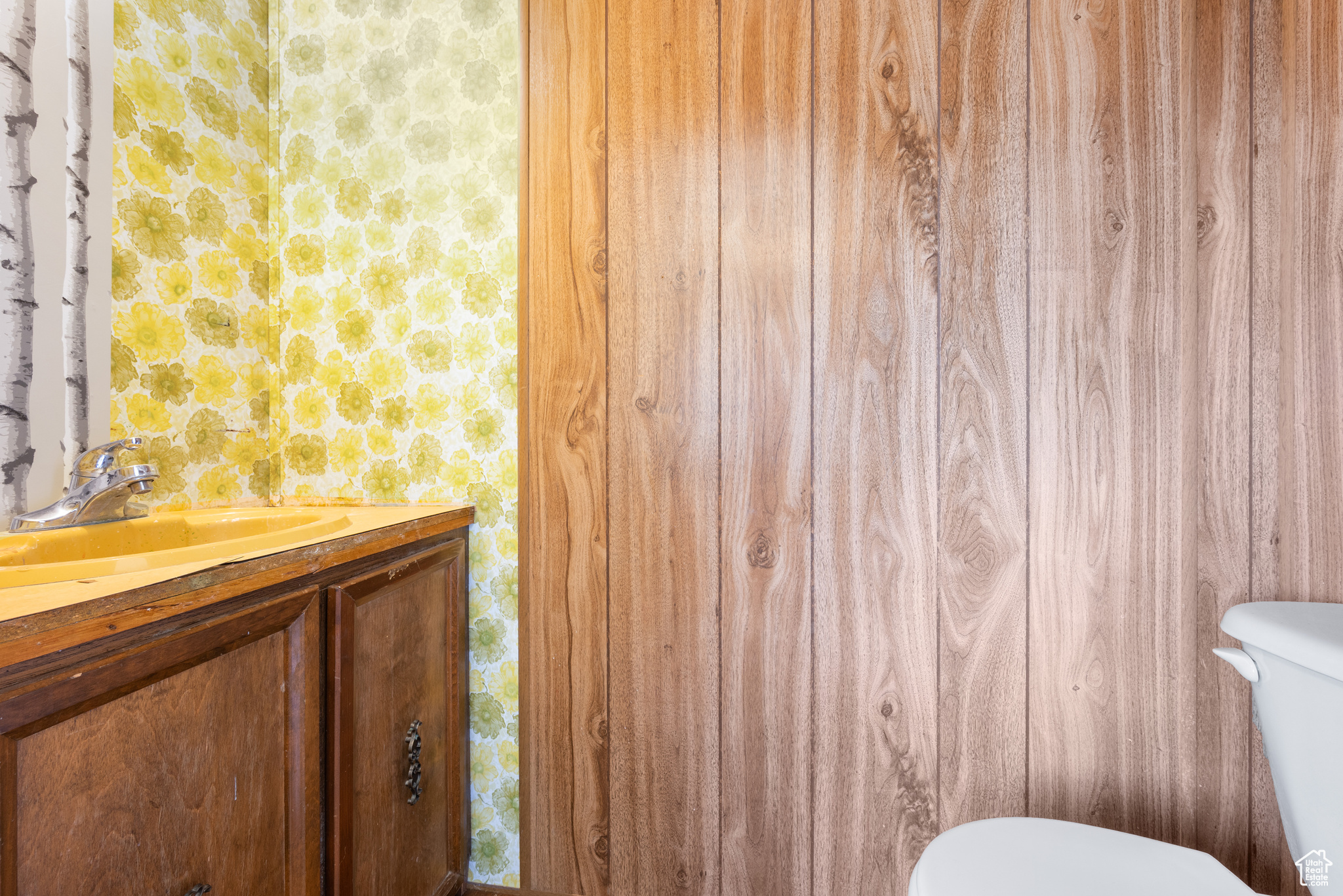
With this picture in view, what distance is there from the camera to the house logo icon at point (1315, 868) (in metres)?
0.75

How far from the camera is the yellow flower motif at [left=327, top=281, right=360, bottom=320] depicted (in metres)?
1.37

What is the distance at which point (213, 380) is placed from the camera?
4.17ft

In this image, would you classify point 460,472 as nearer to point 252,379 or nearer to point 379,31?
point 252,379

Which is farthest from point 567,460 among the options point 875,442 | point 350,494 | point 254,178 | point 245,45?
point 245,45

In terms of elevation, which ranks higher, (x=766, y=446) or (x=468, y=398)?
(x=468, y=398)

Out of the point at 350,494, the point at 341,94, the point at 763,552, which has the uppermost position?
the point at 341,94

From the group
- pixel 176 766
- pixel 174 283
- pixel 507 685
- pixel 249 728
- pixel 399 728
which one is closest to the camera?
pixel 176 766

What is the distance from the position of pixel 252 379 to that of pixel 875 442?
1.33m

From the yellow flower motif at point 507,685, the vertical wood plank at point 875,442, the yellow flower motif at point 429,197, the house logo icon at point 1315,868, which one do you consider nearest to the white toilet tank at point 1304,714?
the house logo icon at point 1315,868

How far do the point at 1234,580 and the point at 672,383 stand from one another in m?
1.06

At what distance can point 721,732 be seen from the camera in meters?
1.22

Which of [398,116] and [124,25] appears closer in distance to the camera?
[124,25]

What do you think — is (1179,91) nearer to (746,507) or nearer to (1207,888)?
(746,507)

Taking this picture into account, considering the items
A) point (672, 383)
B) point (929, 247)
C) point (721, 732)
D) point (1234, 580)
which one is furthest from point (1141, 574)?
point (672, 383)
